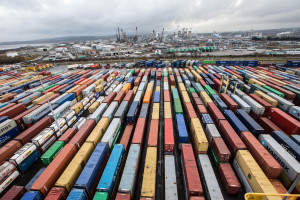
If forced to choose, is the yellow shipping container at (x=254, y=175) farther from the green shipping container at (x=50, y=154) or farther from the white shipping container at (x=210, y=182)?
the green shipping container at (x=50, y=154)

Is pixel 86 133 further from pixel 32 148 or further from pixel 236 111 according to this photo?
pixel 236 111

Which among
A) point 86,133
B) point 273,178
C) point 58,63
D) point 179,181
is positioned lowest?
point 179,181

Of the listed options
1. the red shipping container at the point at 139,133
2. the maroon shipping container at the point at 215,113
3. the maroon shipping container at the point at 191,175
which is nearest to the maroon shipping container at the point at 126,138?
the red shipping container at the point at 139,133

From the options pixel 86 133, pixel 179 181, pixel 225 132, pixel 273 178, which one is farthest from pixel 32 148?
pixel 273 178

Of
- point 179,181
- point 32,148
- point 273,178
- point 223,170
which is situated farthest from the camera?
point 32,148

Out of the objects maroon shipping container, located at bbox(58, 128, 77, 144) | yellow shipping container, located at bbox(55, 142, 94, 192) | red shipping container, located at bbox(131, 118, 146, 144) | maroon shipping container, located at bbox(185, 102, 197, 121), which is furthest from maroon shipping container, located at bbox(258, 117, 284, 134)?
maroon shipping container, located at bbox(58, 128, 77, 144)

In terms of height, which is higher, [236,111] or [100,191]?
[236,111]
